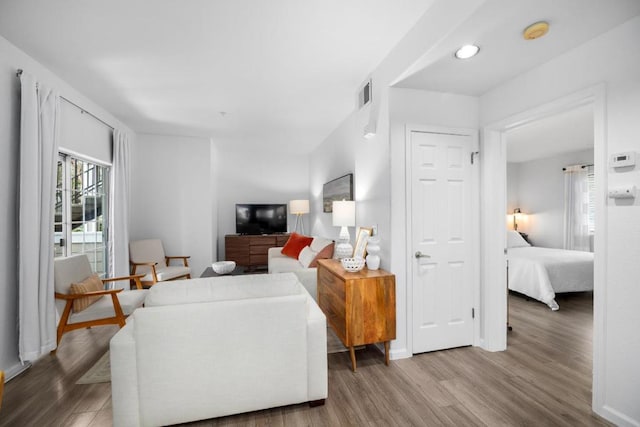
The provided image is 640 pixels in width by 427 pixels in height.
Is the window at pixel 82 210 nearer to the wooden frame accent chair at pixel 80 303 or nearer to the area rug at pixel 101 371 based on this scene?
the wooden frame accent chair at pixel 80 303

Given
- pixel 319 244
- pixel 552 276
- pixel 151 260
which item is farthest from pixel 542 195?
pixel 151 260

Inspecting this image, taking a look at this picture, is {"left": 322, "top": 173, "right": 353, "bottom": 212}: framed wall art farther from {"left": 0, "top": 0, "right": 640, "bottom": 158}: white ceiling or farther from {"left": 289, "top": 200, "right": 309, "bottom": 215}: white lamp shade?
{"left": 0, "top": 0, "right": 640, "bottom": 158}: white ceiling

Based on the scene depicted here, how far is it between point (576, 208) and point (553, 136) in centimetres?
191

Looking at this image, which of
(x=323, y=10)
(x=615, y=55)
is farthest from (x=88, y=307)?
(x=615, y=55)

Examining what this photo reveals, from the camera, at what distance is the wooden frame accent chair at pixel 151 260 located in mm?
4074

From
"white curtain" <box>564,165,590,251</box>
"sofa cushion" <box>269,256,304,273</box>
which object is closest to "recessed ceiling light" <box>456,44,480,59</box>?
"sofa cushion" <box>269,256,304,273</box>

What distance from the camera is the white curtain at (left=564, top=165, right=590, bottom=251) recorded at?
17.4 feet

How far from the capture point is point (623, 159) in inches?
63.6

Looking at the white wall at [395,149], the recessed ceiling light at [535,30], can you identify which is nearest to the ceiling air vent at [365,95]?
the white wall at [395,149]

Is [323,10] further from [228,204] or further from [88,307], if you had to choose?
[228,204]

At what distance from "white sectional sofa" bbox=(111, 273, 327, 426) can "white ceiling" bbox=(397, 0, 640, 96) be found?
192 cm

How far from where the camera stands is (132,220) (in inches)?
184

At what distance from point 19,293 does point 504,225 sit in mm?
4159

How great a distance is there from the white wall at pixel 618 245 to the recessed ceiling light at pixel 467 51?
0.66 metres
